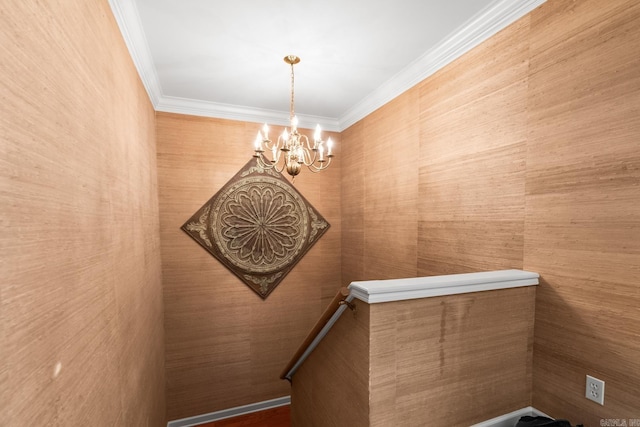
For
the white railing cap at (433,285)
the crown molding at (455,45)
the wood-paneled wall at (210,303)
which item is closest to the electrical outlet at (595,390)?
the white railing cap at (433,285)

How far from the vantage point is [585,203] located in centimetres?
126

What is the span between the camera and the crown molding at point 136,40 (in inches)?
59.3

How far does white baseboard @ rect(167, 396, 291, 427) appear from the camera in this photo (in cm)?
287

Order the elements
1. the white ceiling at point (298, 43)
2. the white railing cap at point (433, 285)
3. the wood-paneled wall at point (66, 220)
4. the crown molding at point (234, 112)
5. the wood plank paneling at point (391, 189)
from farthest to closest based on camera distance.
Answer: the crown molding at point (234, 112) < the wood plank paneling at point (391, 189) < the white ceiling at point (298, 43) < the white railing cap at point (433, 285) < the wood-paneled wall at point (66, 220)

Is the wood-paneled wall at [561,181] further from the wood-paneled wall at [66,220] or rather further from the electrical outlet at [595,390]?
the wood-paneled wall at [66,220]

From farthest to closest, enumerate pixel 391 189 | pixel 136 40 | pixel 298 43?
pixel 391 189 < pixel 298 43 < pixel 136 40

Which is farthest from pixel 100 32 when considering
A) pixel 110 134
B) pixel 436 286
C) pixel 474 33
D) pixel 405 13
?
pixel 474 33

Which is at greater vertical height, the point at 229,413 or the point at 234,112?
the point at 234,112

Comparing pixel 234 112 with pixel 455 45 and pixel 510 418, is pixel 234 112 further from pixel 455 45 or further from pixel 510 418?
pixel 510 418

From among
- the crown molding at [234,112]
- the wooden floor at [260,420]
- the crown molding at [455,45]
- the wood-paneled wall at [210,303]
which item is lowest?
the wooden floor at [260,420]

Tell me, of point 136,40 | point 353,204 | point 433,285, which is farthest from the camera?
point 353,204

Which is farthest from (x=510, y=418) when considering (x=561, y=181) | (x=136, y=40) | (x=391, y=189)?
(x=136, y=40)

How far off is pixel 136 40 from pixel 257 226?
1901 millimetres

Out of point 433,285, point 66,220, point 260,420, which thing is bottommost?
point 260,420
